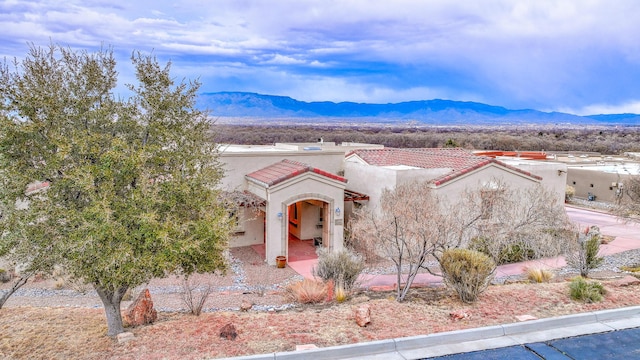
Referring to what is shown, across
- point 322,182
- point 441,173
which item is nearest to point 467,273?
point 322,182

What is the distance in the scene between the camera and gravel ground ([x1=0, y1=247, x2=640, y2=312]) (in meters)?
14.8

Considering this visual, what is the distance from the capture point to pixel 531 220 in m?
15.9

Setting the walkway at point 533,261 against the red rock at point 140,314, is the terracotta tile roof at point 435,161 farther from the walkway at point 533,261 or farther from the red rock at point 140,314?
the red rock at point 140,314

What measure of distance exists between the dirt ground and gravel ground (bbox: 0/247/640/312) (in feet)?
0.41

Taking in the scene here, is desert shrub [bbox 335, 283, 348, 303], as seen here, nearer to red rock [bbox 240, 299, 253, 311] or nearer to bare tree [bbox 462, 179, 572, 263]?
red rock [bbox 240, 299, 253, 311]

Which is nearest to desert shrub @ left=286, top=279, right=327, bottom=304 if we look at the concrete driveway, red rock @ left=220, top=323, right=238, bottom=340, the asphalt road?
red rock @ left=220, top=323, right=238, bottom=340

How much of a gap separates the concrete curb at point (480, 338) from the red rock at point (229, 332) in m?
1.22

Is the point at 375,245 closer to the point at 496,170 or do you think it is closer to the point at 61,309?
the point at 61,309

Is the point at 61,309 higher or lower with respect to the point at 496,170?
lower

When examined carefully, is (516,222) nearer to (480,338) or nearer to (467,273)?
(467,273)

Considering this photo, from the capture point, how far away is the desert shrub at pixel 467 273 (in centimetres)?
1223

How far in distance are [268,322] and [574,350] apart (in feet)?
21.1

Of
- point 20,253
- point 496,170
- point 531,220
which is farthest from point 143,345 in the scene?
point 496,170

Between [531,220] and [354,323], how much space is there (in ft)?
27.8
